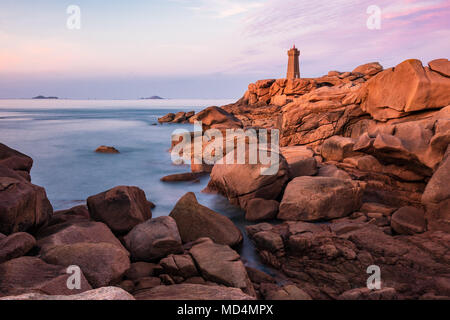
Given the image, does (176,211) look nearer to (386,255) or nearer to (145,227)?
(145,227)

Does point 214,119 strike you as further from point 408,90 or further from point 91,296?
point 91,296

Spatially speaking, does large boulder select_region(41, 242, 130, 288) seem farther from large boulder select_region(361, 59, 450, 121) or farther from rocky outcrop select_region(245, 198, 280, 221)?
large boulder select_region(361, 59, 450, 121)

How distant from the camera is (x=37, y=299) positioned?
228cm

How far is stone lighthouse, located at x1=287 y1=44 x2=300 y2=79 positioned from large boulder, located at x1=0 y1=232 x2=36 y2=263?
45.7 m

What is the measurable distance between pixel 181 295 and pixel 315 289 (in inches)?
85.8

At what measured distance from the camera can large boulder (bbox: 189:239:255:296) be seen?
393 cm

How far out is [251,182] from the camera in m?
7.98

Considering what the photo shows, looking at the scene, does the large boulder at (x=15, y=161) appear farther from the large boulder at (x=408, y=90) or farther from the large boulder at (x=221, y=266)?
the large boulder at (x=408, y=90)

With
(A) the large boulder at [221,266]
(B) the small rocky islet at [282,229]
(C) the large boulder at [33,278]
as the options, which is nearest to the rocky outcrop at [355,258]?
(B) the small rocky islet at [282,229]

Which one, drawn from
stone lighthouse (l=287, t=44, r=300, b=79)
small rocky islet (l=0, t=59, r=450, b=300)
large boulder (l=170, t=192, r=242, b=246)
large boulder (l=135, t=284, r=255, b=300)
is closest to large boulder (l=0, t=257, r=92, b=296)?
small rocky islet (l=0, t=59, r=450, b=300)

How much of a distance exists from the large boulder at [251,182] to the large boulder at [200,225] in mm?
2054

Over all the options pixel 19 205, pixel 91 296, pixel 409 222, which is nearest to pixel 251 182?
pixel 409 222

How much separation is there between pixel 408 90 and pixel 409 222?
5.45 metres
